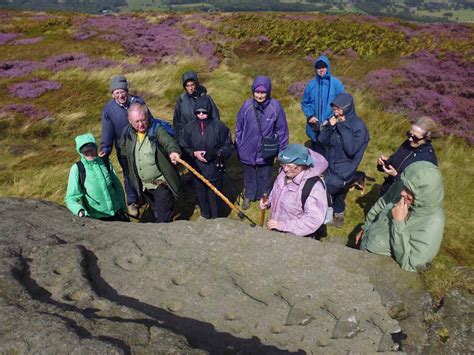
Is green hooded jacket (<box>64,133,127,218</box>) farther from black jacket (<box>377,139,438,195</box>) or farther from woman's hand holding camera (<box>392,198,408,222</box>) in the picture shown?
black jacket (<box>377,139,438,195</box>)

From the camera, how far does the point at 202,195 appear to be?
687cm

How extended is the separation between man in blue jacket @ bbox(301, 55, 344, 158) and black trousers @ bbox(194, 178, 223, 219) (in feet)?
8.19

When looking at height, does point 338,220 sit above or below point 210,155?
below

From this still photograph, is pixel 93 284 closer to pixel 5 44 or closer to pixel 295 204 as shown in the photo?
pixel 295 204

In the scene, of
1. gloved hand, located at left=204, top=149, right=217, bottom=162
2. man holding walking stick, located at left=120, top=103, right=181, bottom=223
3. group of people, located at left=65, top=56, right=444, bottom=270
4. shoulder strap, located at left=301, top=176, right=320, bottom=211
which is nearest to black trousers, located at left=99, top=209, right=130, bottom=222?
group of people, located at left=65, top=56, right=444, bottom=270

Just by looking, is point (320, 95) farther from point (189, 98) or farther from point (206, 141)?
point (206, 141)

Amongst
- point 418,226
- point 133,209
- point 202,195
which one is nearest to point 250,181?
point 202,195

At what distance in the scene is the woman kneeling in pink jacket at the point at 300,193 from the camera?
411 cm

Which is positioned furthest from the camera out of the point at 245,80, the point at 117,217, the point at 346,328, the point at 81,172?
the point at 245,80

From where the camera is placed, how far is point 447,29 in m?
21.8

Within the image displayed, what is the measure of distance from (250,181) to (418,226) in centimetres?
433

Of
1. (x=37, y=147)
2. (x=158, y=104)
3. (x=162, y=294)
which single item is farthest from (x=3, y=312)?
(x=158, y=104)

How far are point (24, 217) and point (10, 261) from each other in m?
1.28

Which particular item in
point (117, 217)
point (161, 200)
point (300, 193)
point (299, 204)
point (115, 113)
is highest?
point (115, 113)
